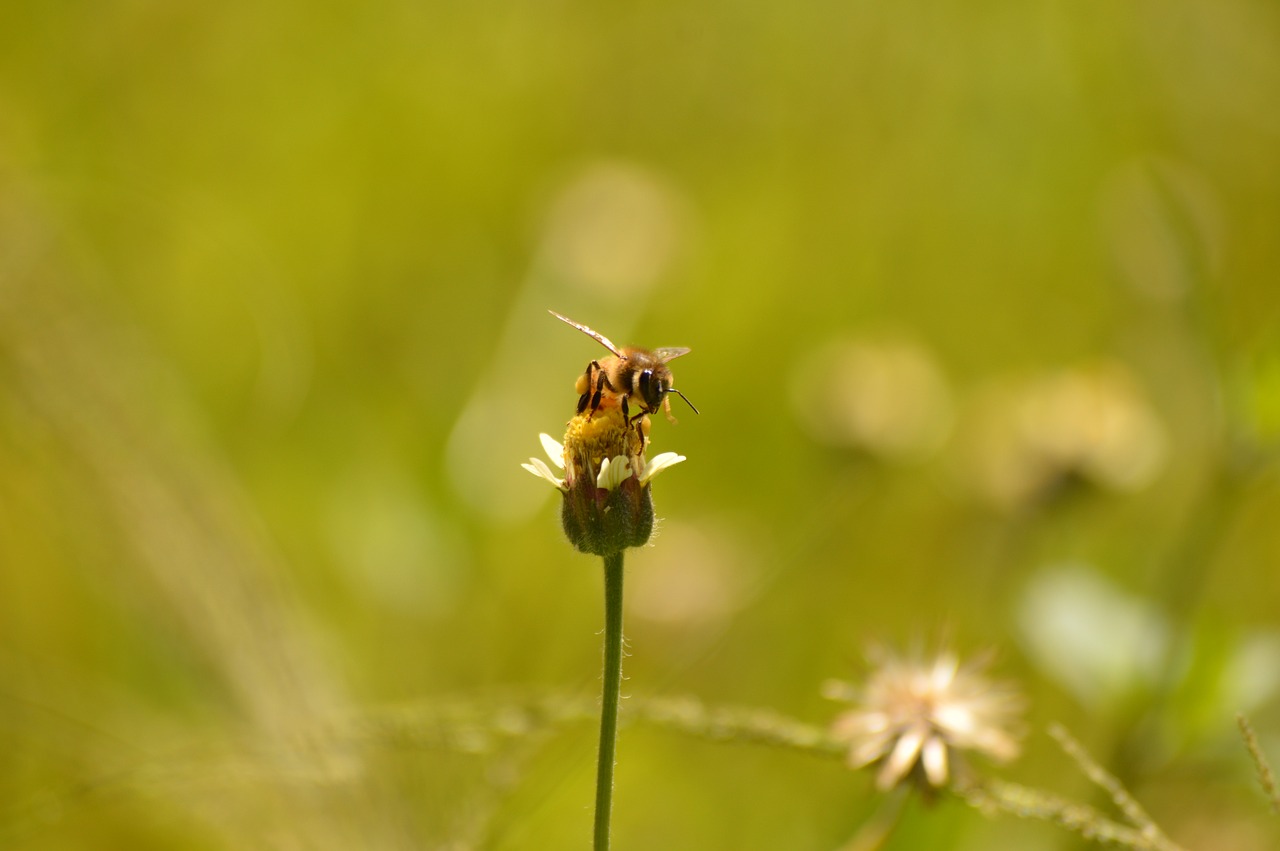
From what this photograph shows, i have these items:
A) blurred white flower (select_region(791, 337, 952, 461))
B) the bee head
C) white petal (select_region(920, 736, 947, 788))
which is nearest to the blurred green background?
blurred white flower (select_region(791, 337, 952, 461))

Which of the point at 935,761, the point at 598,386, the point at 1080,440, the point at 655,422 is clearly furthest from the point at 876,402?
the point at 935,761

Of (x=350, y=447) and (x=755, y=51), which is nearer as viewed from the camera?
(x=350, y=447)

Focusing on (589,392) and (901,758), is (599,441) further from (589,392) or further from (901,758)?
(901,758)

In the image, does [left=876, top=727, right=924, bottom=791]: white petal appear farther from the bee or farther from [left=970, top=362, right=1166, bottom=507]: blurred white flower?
[left=970, top=362, right=1166, bottom=507]: blurred white flower

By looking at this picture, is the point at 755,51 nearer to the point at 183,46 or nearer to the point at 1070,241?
the point at 1070,241

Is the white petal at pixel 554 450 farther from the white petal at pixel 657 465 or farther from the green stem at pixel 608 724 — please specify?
the green stem at pixel 608 724

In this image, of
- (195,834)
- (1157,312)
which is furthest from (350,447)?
(1157,312)

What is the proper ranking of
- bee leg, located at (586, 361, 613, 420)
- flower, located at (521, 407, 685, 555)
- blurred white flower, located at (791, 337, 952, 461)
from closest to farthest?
1. flower, located at (521, 407, 685, 555)
2. bee leg, located at (586, 361, 613, 420)
3. blurred white flower, located at (791, 337, 952, 461)
